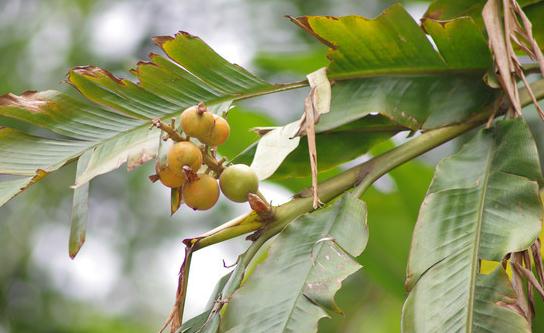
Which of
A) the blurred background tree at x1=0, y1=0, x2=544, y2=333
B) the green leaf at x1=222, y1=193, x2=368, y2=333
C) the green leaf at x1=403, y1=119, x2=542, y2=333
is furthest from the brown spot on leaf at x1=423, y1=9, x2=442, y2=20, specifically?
the blurred background tree at x1=0, y1=0, x2=544, y2=333

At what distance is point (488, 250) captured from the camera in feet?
1.99

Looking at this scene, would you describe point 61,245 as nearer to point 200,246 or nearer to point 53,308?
point 53,308

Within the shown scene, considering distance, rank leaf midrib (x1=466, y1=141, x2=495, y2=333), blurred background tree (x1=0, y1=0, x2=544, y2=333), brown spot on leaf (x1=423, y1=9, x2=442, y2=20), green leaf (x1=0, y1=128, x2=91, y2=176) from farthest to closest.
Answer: blurred background tree (x1=0, y1=0, x2=544, y2=333) < brown spot on leaf (x1=423, y1=9, x2=442, y2=20) < green leaf (x1=0, y1=128, x2=91, y2=176) < leaf midrib (x1=466, y1=141, x2=495, y2=333)

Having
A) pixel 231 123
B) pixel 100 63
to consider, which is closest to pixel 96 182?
pixel 100 63

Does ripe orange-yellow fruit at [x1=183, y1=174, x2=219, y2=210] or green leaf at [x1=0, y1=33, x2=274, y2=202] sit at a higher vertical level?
green leaf at [x1=0, y1=33, x2=274, y2=202]

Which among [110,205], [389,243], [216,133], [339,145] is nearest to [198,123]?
[216,133]

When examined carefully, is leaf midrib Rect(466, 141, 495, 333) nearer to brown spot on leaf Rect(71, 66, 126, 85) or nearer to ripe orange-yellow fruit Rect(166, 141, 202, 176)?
ripe orange-yellow fruit Rect(166, 141, 202, 176)

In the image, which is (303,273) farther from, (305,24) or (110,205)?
(110,205)

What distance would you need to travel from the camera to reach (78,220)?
67 cm

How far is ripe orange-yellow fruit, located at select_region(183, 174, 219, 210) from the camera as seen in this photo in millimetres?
608

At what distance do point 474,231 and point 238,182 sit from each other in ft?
0.64

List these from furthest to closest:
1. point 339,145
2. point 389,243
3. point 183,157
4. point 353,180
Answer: point 389,243 < point 339,145 < point 353,180 < point 183,157

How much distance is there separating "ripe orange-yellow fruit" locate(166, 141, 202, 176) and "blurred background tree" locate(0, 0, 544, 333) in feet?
7.43

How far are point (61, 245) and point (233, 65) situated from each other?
10.9 ft
